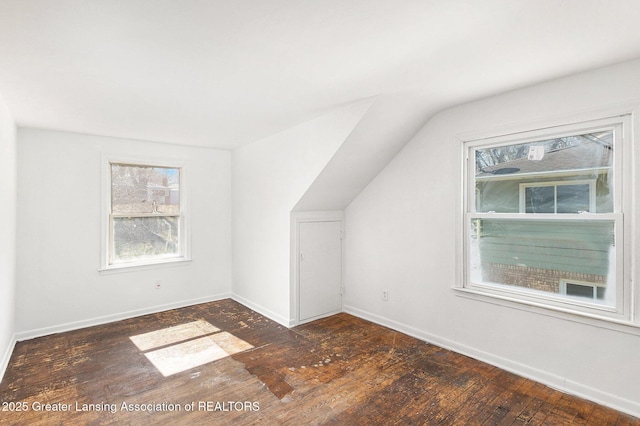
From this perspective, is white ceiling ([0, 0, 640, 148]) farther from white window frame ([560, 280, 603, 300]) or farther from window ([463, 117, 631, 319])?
white window frame ([560, 280, 603, 300])

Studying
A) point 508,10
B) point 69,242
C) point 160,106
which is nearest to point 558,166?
point 508,10

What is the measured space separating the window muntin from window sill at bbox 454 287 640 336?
Result: 3.85m

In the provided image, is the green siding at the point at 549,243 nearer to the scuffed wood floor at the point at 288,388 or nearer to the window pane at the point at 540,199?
the window pane at the point at 540,199

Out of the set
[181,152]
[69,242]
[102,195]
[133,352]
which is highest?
[181,152]

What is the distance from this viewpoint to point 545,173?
2660mm

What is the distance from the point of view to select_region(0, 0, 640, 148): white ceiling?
1.56 meters

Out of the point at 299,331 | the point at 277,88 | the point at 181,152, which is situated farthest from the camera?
the point at 181,152

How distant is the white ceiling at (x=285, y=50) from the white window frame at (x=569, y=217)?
1.40ft

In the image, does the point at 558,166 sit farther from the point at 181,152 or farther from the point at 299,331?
the point at 181,152

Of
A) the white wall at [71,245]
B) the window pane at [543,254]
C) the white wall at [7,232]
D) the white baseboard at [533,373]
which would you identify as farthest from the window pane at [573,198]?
the white wall at [7,232]

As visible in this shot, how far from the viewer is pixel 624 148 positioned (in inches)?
87.7

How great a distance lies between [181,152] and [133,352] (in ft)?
8.84

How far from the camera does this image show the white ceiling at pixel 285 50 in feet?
5.12

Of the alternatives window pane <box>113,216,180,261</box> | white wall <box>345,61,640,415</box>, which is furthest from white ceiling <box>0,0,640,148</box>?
window pane <box>113,216,180,261</box>
